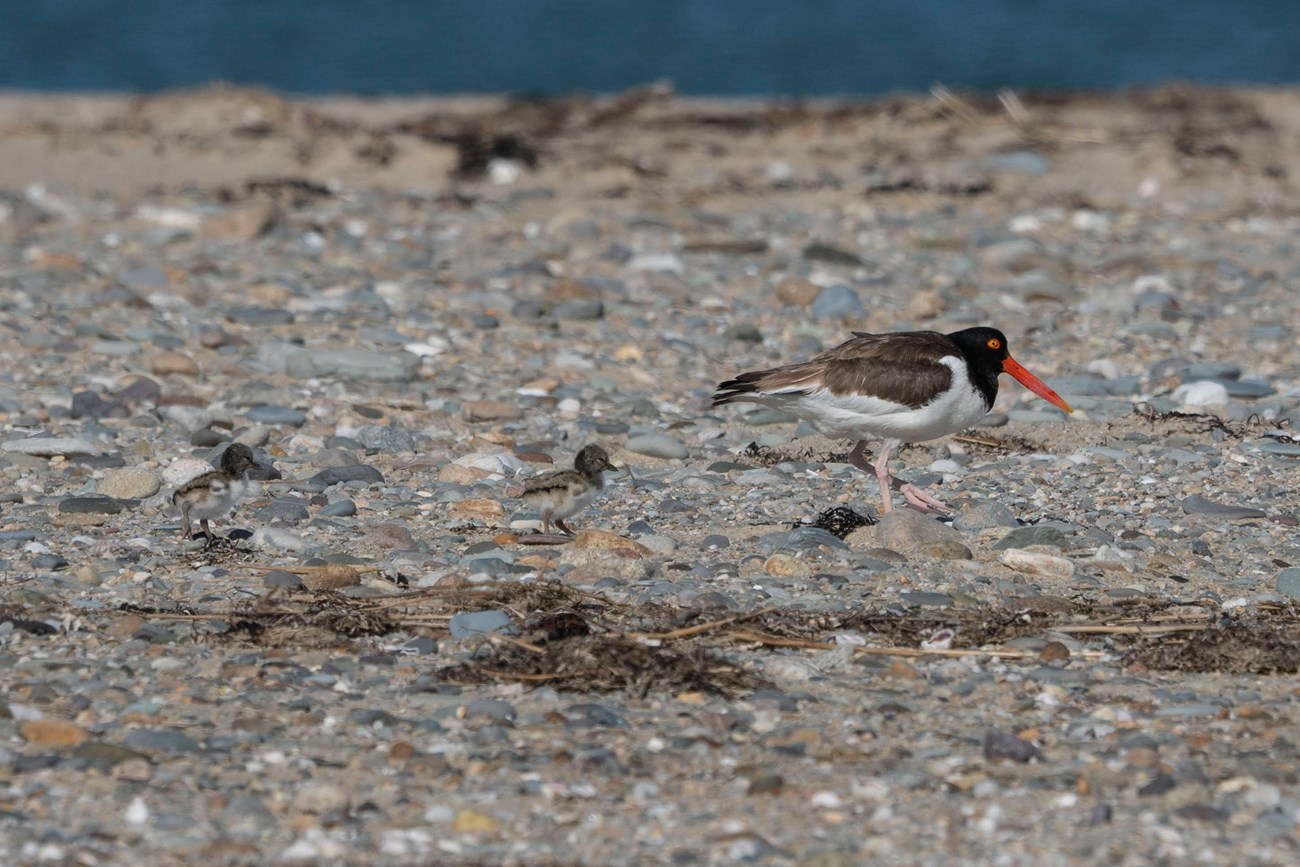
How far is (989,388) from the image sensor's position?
729cm

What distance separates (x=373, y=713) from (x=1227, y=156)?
11.9 m

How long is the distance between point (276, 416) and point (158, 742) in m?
3.62

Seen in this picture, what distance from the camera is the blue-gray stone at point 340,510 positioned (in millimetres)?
6715

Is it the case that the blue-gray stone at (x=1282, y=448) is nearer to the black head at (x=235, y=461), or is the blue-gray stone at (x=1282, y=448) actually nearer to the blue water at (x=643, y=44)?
the black head at (x=235, y=461)

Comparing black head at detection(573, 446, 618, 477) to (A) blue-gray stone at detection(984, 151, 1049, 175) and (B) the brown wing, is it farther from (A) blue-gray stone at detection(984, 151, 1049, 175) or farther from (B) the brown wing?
(A) blue-gray stone at detection(984, 151, 1049, 175)

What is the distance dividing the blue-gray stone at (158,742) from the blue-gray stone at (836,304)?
6361mm

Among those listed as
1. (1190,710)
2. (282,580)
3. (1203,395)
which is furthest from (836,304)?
(1190,710)

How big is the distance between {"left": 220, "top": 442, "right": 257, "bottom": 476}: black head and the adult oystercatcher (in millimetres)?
1981

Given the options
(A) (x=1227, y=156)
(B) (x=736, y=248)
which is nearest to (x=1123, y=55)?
(A) (x=1227, y=156)

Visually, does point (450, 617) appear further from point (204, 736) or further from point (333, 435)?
point (333, 435)

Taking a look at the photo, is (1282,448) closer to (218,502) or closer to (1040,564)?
(1040,564)

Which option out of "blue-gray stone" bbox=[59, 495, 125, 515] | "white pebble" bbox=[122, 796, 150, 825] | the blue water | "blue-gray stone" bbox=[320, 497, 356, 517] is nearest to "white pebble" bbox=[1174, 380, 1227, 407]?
"blue-gray stone" bbox=[320, 497, 356, 517]

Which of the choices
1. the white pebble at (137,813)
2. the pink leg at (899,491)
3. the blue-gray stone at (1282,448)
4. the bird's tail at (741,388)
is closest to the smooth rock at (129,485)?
the bird's tail at (741,388)


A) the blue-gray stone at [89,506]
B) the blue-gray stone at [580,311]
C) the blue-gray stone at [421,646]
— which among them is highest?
the blue-gray stone at [580,311]
